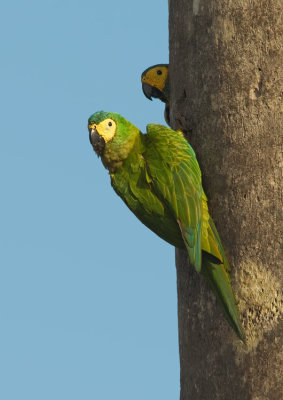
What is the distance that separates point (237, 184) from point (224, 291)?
20.4 inches

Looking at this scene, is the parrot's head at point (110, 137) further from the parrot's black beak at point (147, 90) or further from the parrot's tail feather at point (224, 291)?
the parrot's black beak at point (147, 90)

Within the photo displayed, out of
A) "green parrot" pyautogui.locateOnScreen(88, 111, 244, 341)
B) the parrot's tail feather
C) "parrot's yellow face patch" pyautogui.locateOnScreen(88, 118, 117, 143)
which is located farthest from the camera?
"parrot's yellow face patch" pyautogui.locateOnScreen(88, 118, 117, 143)

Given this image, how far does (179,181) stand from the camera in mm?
3688

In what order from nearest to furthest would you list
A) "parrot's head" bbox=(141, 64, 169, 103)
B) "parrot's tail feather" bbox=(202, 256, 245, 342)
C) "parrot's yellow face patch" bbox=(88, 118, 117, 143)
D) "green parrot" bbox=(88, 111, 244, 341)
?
"parrot's tail feather" bbox=(202, 256, 245, 342) < "green parrot" bbox=(88, 111, 244, 341) < "parrot's yellow face patch" bbox=(88, 118, 117, 143) < "parrot's head" bbox=(141, 64, 169, 103)

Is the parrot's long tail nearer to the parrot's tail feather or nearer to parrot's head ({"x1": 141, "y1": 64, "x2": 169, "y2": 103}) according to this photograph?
the parrot's tail feather

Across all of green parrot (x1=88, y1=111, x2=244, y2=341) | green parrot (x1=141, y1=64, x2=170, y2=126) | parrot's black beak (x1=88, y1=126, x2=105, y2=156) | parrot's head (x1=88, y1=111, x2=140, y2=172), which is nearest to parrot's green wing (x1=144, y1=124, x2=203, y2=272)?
green parrot (x1=88, y1=111, x2=244, y2=341)

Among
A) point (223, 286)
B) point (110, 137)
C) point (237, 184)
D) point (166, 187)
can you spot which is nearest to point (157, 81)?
point (110, 137)

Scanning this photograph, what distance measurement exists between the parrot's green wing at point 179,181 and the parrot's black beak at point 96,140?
0.78ft

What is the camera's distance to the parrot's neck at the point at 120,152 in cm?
393

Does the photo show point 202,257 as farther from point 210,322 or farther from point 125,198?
point 125,198

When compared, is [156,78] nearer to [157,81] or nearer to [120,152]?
[157,81]

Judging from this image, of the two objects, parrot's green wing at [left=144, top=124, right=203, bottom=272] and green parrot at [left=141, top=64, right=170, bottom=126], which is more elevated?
green parrot at [left=141, top=64, right=170, bottom=126]

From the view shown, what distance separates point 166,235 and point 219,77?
84 centimetres

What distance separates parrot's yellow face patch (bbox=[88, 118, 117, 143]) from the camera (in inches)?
153
